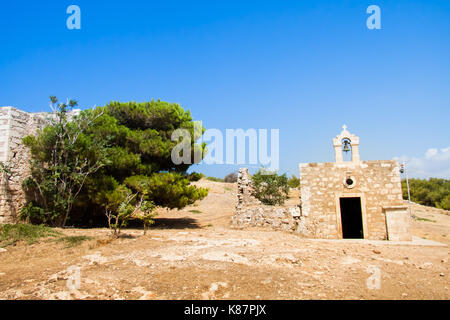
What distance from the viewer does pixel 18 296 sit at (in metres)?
3.83

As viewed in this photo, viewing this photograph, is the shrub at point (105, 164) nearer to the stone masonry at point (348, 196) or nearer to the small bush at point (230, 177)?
the stone masonry at point (348, 196)

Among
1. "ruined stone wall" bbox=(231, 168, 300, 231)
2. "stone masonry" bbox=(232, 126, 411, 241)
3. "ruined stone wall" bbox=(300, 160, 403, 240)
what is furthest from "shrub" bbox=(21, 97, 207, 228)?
"ruined stone wall" bbox=(300, 160, 403, 240)

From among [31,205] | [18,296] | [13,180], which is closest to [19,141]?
[13,180]

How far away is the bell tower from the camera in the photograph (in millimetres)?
11289

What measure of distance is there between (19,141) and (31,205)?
2486 millimetres

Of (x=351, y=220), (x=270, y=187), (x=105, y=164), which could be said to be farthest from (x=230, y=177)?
(x=105, y=164)

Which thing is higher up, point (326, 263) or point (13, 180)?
point (13, 180)

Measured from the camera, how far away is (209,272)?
4.93 meters

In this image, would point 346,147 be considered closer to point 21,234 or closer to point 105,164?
point 105,164

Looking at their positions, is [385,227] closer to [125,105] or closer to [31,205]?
[125,105]

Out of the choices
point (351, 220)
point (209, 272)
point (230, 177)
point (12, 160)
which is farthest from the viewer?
point (230, 177)

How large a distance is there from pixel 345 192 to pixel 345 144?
6.76ft
